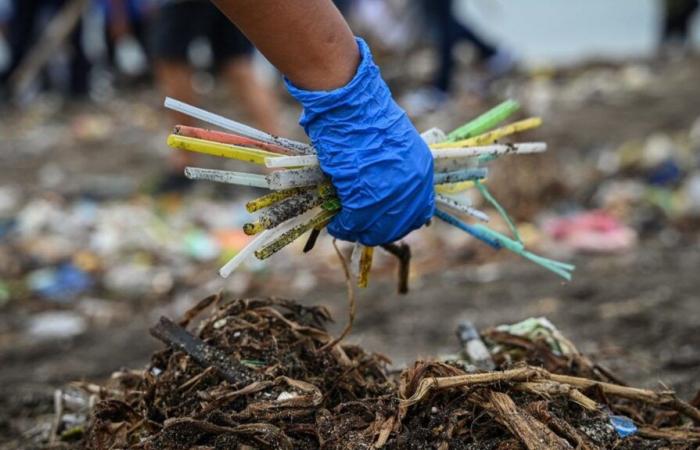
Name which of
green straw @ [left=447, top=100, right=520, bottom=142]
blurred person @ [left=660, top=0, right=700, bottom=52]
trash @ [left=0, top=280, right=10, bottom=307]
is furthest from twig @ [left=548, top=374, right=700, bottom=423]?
blurred person @ [left=660, top=0, right=700, bottom=52]

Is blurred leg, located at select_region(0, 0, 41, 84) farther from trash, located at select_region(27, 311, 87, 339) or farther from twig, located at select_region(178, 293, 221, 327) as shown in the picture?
twig, located at select_region(178, 293, 221, 327)

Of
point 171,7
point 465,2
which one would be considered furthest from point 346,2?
point 465,2

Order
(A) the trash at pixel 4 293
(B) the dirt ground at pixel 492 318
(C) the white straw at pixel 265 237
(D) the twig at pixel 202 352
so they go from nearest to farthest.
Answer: (C) the white straw at pixel 265 237, (D) the twig at pixel 202 352, (B) the dirt ground at pixel 492 318, (A) the trash at pixel 4 293

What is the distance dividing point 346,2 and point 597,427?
26.0 ft

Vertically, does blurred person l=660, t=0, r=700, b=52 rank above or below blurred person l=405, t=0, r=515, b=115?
below

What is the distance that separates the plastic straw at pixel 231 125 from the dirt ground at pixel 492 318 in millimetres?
1001

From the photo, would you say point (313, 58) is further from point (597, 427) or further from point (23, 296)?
point (23, 296)

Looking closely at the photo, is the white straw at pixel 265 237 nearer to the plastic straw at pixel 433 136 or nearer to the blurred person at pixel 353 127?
the blurred person at pixel 353 127

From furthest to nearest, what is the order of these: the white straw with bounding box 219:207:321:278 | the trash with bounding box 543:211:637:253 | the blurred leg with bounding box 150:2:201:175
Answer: the blurred leg with bounding box 150:2:201:175 < the trash with bounding box 543:211:637:253 < the white straw with bounding box 219:207:321:278

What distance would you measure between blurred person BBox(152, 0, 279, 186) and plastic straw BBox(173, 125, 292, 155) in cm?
419

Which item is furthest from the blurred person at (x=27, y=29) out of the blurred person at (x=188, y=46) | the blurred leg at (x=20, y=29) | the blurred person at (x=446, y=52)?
the blurred person at (x=188, y=46)

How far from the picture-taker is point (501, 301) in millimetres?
4172

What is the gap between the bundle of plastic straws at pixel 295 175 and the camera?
67.2 inches

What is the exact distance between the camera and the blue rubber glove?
5.72 feet
